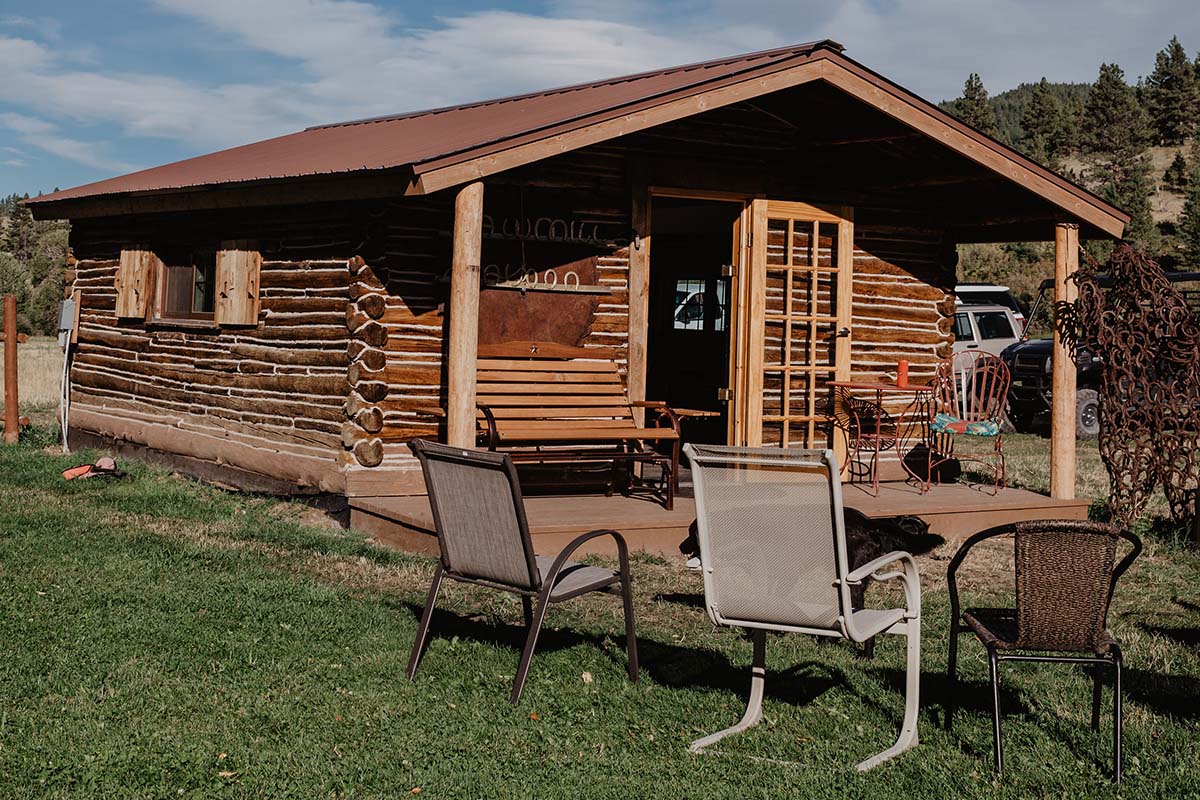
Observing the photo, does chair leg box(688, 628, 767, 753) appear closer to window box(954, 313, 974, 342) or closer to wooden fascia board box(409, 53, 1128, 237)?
wooden fascia board box(409, 53, 1128, 237)

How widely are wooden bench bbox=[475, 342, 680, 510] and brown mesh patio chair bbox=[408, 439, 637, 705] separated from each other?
3.25m

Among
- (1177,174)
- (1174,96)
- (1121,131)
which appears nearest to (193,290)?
(1177,174)

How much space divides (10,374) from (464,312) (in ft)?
24.3

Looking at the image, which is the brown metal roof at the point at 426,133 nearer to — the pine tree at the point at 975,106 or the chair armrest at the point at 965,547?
the chair armrest at the point at 965,547

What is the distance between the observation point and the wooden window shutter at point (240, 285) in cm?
1013

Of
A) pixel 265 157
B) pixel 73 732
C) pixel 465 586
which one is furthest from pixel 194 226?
pixel 73 732

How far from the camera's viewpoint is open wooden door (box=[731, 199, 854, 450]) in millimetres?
10148

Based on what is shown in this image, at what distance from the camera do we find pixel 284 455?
9.72m

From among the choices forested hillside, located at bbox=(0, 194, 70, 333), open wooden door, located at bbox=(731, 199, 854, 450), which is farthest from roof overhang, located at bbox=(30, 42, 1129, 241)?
forested hillside, located at bbox=(0, 194, 70, 333)

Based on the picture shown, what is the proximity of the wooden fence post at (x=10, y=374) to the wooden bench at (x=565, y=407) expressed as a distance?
6.27 metres

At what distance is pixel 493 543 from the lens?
198 inches

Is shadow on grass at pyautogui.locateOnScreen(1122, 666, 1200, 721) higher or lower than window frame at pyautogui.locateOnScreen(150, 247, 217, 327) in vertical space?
lower

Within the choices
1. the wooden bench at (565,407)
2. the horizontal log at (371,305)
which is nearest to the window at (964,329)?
the wooden bench at (565,407)

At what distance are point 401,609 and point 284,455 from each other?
3.67 m
